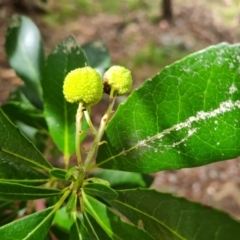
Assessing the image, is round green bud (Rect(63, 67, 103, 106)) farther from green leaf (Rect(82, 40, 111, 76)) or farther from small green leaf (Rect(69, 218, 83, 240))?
green leaf (Rect(82, 40, 111, 76))

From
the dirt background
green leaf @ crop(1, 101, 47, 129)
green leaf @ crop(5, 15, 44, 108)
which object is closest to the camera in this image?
green leaf @ crop(1, 101, 47, 129)

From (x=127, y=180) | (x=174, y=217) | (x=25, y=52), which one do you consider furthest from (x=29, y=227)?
(x=25, y=52)

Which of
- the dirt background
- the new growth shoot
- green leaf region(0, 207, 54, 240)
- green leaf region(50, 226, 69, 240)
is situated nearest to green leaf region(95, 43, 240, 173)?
the new growth shoot

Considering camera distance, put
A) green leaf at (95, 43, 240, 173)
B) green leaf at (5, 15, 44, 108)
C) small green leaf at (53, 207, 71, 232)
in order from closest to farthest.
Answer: green leaf at (95, 43, 240, 173) → small green leaf at (53, 207, 71, 232) → green leaf at (5, 15, 44, 108)

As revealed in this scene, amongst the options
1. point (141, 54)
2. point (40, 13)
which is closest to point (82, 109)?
point (141, 54)

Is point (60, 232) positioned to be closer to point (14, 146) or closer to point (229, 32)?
point (14, 146)

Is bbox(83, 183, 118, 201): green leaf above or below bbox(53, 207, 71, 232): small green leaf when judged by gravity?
above

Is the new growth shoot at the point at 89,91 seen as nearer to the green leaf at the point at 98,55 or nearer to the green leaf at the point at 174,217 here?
the green leaf at the point at 174,217

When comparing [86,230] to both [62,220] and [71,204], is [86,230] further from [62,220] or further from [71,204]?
[62,220]

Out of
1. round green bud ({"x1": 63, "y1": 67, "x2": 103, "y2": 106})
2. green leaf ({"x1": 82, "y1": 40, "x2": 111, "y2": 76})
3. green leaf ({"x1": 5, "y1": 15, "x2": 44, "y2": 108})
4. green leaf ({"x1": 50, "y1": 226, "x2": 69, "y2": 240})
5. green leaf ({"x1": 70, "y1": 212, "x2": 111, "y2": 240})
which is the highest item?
green leaf ({"x1": 82, "y1": 40, "x2": 111, "y2": 76})
